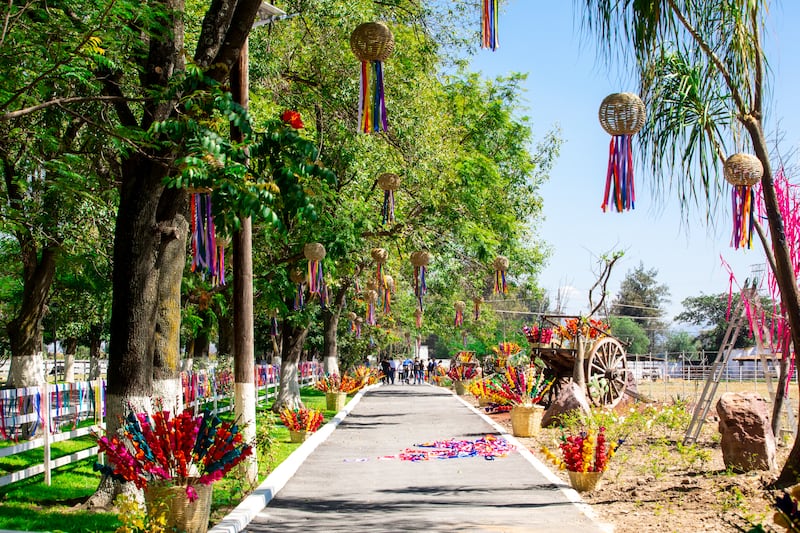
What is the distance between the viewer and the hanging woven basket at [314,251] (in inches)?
607

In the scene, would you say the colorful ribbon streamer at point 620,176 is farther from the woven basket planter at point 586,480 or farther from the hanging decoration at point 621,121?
the woven basket planter at point 586,480

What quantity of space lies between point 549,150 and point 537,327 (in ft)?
39.0

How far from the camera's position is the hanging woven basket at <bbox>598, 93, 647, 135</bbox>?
831 cm

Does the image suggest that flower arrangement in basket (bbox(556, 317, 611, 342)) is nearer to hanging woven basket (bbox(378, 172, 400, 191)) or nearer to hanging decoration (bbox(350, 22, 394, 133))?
hanging woven basket (bbox(378, 172, 400, 191))

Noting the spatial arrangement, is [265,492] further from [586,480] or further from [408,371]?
[408,371]

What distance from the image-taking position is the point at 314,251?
15430mm

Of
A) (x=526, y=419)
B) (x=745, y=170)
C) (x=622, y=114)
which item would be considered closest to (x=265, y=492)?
(x=622, y=114)

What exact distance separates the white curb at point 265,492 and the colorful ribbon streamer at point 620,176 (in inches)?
186

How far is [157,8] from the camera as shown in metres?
9.18

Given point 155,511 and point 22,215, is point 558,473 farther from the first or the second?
point 22,215

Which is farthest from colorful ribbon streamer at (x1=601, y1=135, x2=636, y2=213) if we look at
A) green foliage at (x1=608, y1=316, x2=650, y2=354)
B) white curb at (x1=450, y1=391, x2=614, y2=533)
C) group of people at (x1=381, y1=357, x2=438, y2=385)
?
green foliage at (x1=608, y1=316, x2=650, y2=354)

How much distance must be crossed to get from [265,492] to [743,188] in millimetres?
6652

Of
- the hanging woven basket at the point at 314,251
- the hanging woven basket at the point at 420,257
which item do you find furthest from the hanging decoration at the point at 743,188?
the hanging woven basket at the point at 420,257

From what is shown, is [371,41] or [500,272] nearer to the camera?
[371,41]
